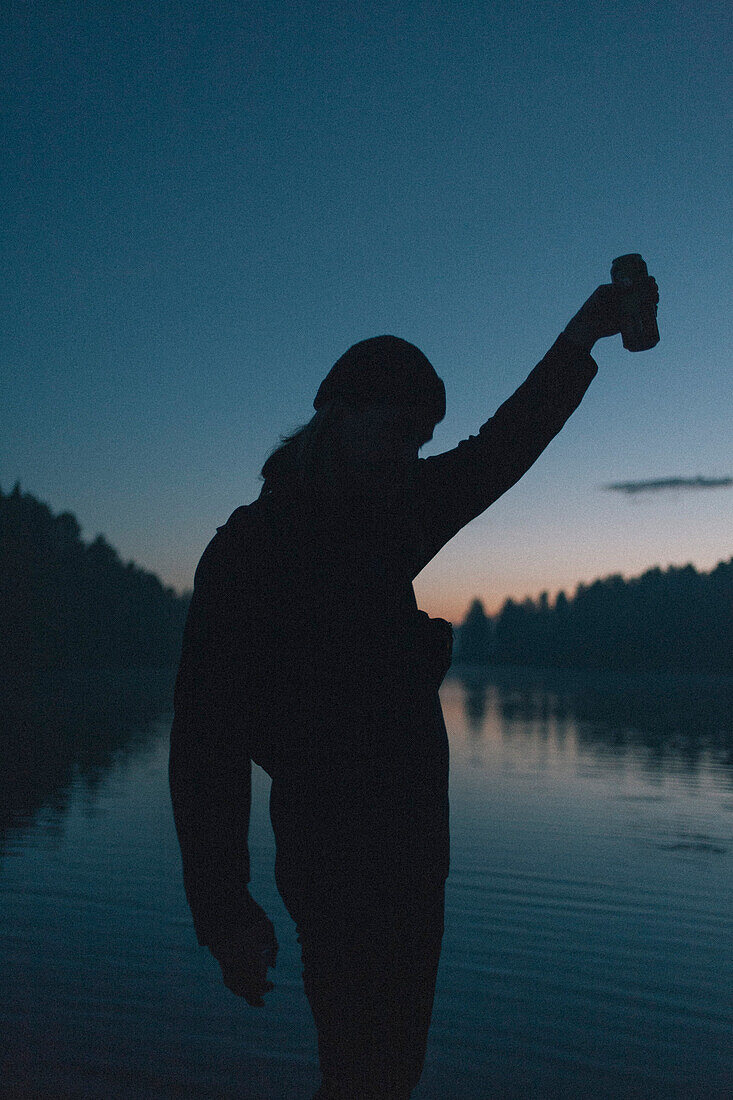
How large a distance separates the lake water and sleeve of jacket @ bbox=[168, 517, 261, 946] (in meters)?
3.16

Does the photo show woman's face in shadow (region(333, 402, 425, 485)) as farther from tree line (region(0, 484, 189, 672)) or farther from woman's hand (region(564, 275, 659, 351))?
tree line (region(0, 484, 189, 672))

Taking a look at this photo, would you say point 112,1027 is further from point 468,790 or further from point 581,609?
point 581,609

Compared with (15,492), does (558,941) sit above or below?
below

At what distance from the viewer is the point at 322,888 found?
1.94 meters

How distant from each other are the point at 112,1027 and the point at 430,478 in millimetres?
4522

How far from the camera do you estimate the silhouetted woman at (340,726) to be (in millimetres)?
1906

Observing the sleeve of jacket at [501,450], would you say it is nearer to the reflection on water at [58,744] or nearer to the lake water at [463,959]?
the lake water at [463,959]

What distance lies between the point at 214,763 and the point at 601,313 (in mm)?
1331

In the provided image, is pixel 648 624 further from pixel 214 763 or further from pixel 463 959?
pixel 214 763

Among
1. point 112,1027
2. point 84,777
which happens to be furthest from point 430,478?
point 84,777

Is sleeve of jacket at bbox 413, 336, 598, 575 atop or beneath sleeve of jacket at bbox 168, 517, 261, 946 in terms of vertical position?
atop

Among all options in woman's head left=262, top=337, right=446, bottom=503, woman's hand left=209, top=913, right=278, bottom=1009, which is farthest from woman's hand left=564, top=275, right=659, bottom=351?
woman's hand left=209, top=913, right=278, bottom=1009

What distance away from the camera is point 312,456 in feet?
6.65

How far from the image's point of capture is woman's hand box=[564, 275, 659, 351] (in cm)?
212
